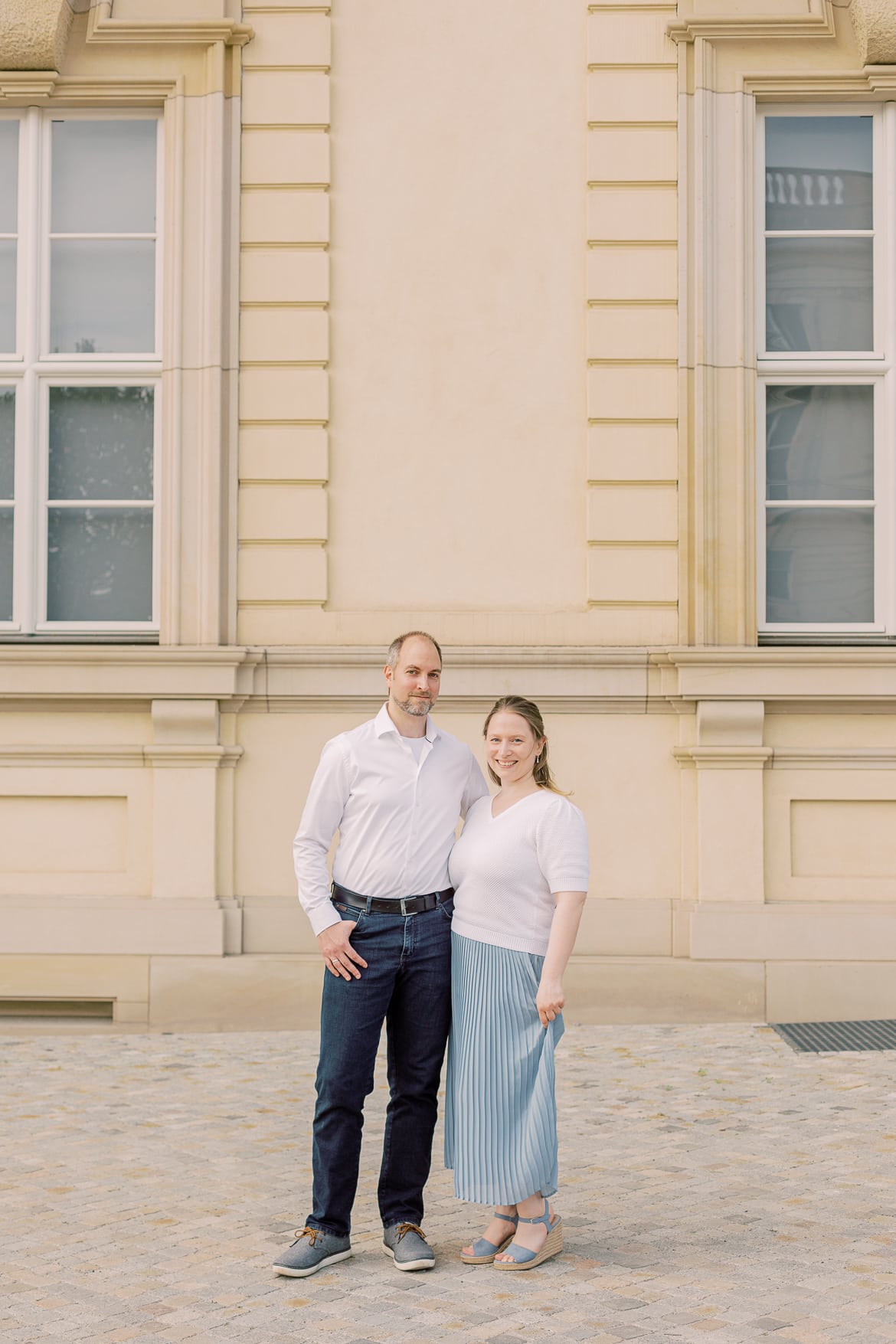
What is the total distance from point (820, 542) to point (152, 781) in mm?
3677

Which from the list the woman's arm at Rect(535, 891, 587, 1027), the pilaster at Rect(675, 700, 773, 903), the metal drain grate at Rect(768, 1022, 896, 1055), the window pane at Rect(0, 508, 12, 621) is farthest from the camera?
the window pane at Rect(0, 508, 12, 621)

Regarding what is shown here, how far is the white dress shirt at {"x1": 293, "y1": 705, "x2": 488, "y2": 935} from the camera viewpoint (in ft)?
13.7

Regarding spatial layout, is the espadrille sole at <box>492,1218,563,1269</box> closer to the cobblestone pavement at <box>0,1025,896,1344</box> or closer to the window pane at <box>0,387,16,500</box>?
the cobblestone pavement at <box>0,1025,896,1344</box>

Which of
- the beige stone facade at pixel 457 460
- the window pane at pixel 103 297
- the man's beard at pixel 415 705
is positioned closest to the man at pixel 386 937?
the man's beard at pixel 415 705

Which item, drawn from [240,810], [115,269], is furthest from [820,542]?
[115,269]

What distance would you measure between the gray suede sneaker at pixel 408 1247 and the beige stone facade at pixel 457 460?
3386 millimetres

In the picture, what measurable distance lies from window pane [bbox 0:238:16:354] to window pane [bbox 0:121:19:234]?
11cm

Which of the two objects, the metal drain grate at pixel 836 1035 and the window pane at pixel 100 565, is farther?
the window pane at pixel 100 565

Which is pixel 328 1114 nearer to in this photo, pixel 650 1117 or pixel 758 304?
pixel 650 1117

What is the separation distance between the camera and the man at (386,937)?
4121 millimetres

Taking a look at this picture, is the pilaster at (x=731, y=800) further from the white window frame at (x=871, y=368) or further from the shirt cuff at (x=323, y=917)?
the shirt cuff at (x=323, y=917)

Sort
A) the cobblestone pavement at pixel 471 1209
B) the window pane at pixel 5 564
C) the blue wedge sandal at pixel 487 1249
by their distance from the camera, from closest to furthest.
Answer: the cobblestone pavement at pixel 471 1209
the blue wedge sandal at pixel 487 1249
the window pane at pixel 5 564

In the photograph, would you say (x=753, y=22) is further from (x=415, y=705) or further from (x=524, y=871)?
(x=524, y=871)

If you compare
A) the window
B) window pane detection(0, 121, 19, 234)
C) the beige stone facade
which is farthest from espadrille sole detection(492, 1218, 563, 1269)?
window pane detection(0, 121, 19, 234)
